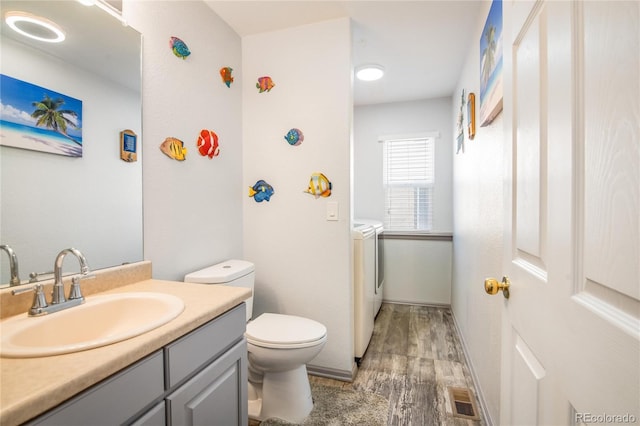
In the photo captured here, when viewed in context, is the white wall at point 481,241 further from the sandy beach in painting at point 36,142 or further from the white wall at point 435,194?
the sandy beach in painting at point 36,142

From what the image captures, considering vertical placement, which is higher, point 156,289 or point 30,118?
point 30,118

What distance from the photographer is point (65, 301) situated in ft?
3.15

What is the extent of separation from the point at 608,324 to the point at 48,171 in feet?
4.96

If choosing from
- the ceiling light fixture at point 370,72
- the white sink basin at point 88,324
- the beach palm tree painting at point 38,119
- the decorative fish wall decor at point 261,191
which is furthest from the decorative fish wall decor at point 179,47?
the ceiling light fixture at point 370,72

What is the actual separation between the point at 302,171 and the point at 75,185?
1.23 metres

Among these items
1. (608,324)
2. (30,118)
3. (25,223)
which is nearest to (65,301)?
(25,223)

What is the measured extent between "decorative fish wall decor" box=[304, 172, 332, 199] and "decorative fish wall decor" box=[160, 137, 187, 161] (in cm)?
79

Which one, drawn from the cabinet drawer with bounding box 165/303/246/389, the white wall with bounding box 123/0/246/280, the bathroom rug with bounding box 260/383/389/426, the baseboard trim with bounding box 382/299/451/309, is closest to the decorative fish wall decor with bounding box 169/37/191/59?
the white wall with bounding box 123/0/246/280

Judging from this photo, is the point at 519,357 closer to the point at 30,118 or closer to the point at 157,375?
the point at 157,375

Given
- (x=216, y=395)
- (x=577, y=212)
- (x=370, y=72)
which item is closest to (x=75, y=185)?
(x=216, y=395)

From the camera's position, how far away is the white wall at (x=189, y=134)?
1423 millimetres

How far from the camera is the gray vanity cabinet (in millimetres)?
637

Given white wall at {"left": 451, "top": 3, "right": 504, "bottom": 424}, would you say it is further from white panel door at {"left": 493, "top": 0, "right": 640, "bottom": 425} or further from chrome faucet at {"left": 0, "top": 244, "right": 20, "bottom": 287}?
chrome faucet at {"left": 0, "top": 244, "right": 20, "bottom": 287}

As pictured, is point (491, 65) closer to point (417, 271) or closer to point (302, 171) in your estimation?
point (302, 171)
